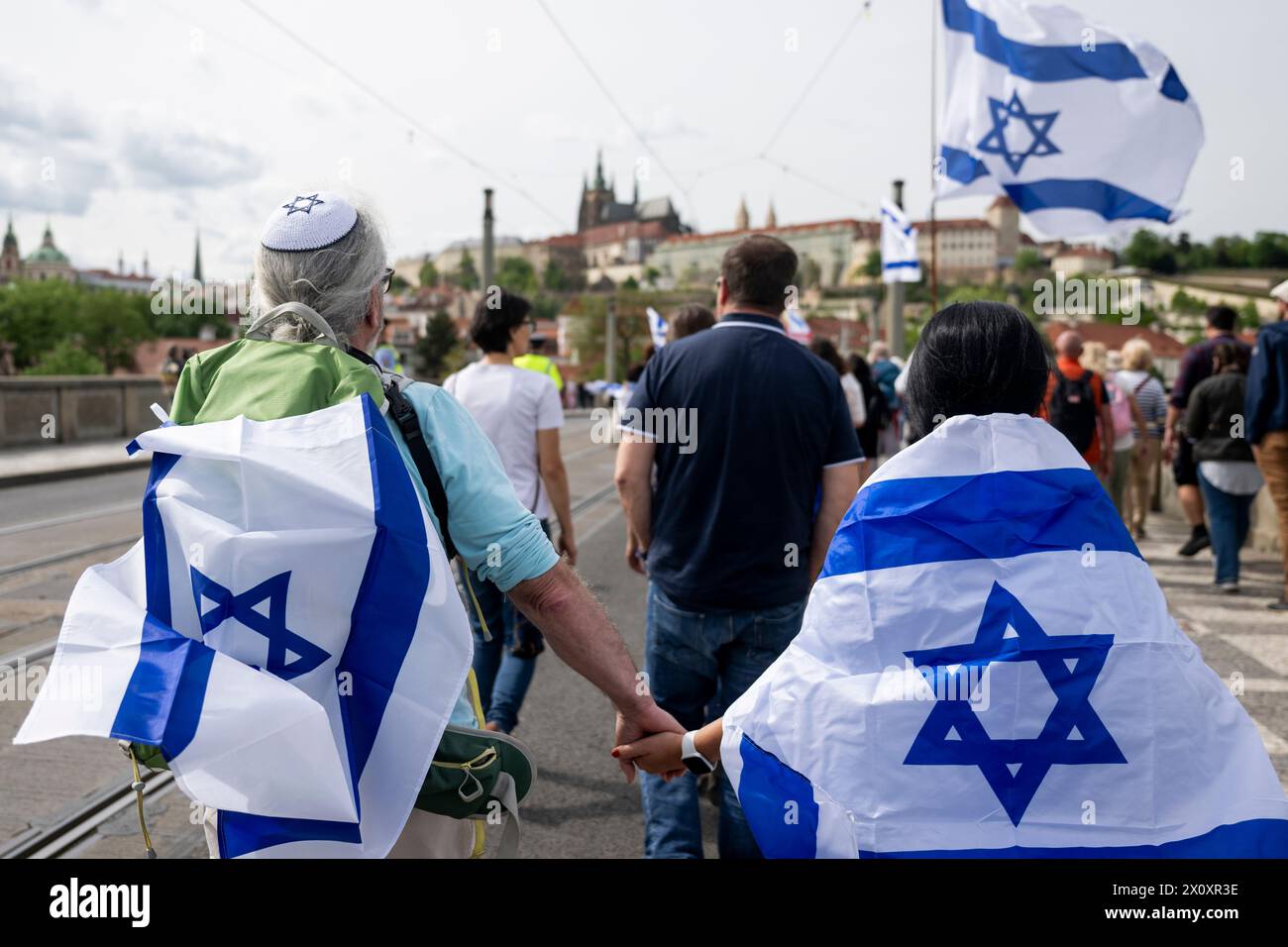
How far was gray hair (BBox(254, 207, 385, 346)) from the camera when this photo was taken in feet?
6.81

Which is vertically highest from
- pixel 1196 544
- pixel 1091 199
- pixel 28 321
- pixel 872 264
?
pixel 872 264

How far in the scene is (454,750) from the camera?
6.63 feet

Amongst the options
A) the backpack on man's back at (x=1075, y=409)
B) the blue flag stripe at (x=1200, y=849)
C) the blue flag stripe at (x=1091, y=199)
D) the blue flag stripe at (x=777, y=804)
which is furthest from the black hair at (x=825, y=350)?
the blue flag stripe at (x=1200, y=849)

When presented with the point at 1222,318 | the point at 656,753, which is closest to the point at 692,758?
the point at 656,753

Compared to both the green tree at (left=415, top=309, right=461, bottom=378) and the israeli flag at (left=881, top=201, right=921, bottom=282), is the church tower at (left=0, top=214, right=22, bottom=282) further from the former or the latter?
the israeli flag at (left=881, top=201, right=921, bottom=282)

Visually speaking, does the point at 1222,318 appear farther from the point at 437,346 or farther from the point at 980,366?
the point at 437,346

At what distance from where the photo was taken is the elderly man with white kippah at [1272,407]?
7359 mm

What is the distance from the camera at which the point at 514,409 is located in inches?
193

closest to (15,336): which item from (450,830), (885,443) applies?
(885,443)

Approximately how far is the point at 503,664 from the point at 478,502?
9.47ft

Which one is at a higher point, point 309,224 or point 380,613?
point 309,224

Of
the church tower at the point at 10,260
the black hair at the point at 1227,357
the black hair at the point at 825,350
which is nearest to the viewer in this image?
the black hair at the point at 1227,357

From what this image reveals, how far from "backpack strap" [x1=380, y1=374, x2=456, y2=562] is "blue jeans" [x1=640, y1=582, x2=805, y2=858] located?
5.08 ft

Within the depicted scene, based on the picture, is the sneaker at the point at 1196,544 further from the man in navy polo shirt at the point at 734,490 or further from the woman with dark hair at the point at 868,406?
the man in navy polo shirt at the point at 734,490
